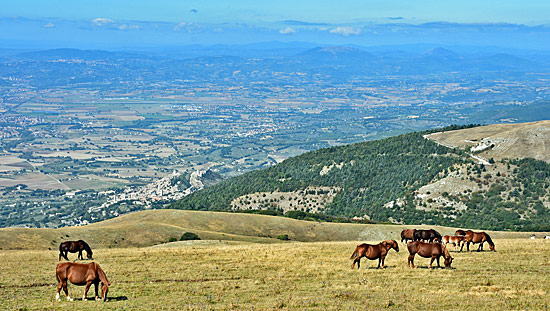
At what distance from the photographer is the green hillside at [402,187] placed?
100 metres

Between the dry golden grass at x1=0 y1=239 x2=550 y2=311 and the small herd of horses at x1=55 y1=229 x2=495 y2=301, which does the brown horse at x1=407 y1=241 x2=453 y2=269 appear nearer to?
the small herd of horses at x1=55 y1=229 x2=495 y2=301

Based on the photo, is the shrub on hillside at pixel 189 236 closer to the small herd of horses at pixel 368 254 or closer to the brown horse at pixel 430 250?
the small herd of horses at pixel 368 254

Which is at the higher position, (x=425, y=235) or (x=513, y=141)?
(x=425, y=235)

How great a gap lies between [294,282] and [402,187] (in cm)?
9814

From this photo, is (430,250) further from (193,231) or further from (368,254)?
(193,231)

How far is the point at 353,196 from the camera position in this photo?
412 feet

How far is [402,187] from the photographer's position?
396ft

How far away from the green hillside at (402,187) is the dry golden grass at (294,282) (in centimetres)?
5630

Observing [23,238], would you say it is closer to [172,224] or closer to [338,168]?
[172,224]

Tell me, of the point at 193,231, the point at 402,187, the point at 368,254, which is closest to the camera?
the point at 368,254

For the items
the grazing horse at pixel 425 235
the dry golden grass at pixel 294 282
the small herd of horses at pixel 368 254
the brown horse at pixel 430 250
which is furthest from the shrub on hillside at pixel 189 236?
the brown horse at pixel 430 250

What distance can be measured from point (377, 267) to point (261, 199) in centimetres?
10210

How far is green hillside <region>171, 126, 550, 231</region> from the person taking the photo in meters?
100

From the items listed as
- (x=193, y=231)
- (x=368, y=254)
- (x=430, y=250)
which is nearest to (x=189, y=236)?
(x=193, y=231)
